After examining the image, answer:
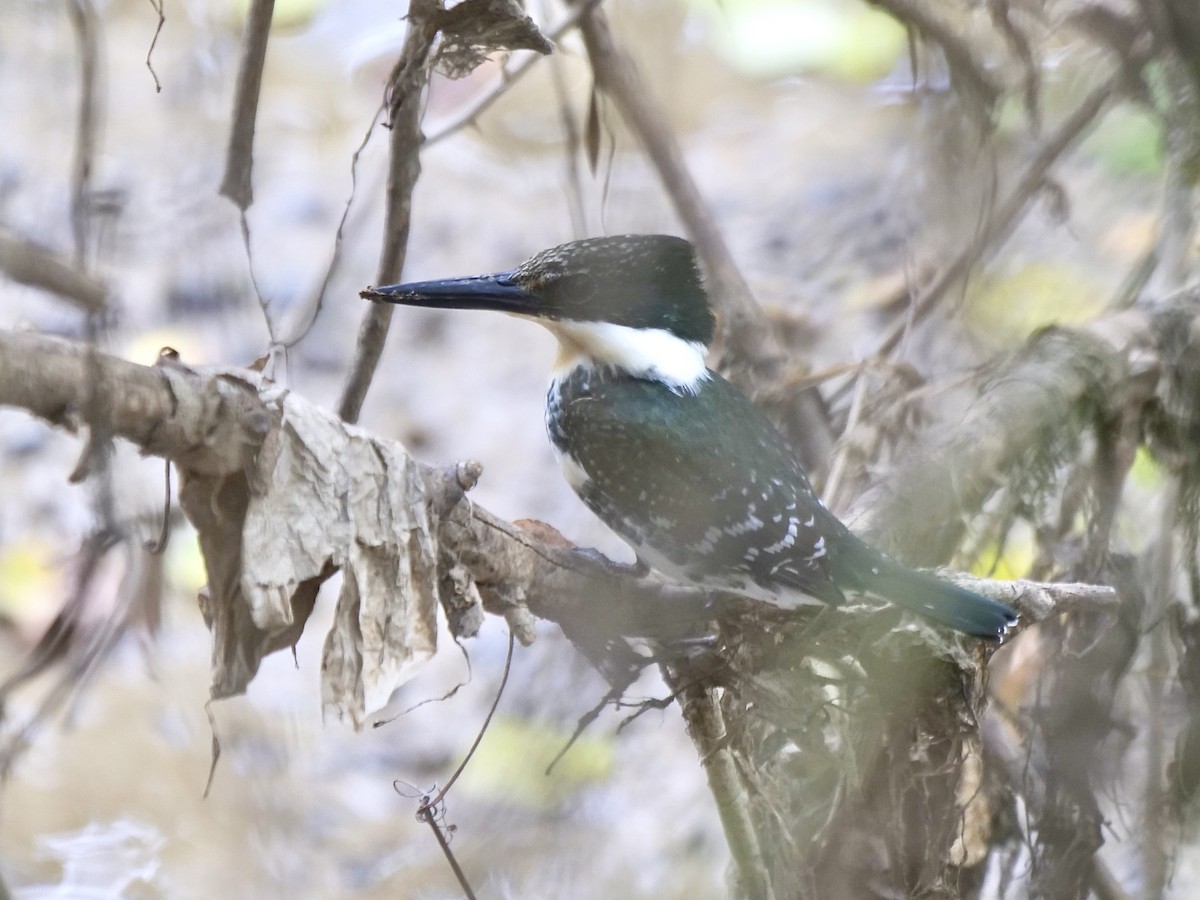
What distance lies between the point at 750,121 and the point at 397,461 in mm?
2866

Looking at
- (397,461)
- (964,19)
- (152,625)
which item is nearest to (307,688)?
(152,625)

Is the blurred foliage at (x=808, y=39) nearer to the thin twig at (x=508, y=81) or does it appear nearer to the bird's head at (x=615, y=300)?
the thin twig at (x=508, y=81)

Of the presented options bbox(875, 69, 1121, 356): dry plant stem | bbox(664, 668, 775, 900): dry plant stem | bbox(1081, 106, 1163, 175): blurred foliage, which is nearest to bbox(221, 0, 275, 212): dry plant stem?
bbox(664, 668, 775, 900): dry plant stem

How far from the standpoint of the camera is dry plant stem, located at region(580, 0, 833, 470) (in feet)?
7.10

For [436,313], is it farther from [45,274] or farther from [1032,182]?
[45,274]

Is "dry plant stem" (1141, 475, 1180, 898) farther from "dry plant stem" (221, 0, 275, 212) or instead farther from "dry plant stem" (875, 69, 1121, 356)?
"dry plant stem" (221, 0, 275, 212)

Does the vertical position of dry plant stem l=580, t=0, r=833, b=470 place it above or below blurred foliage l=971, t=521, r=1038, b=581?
above

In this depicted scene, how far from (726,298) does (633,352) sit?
44 cm

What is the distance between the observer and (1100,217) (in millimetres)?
2875

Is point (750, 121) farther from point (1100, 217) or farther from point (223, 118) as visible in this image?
point (223, 118)

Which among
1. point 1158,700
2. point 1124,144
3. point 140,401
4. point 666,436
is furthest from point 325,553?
point 1124,144

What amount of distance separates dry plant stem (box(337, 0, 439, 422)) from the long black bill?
1.4 inches

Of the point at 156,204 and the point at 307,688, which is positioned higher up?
the point at 156,204

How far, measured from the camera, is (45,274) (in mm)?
770
